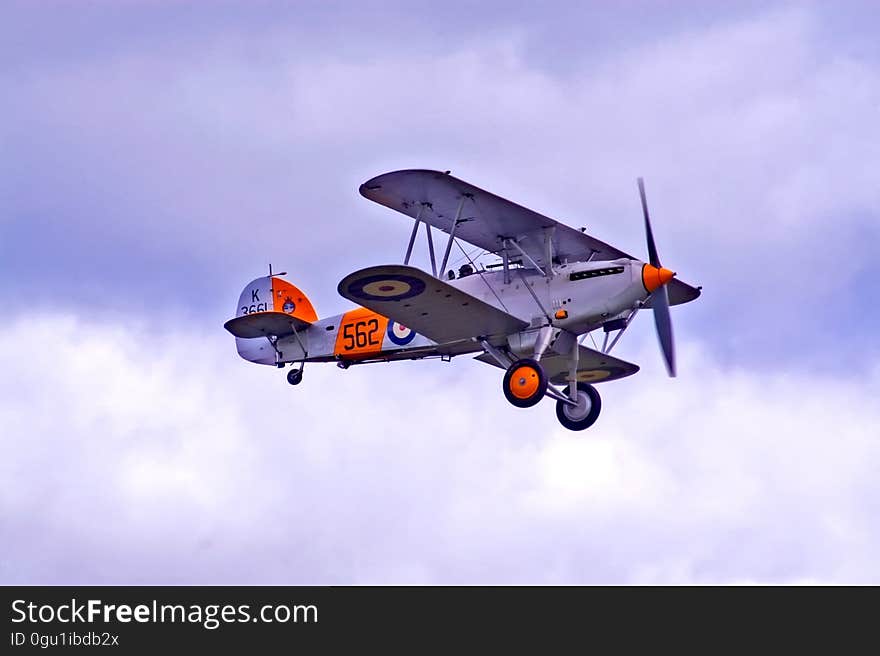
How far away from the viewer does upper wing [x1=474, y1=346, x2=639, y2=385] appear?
3469cm

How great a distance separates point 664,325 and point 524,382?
2636 millimetres

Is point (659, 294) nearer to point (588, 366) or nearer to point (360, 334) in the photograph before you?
point (588, 366)

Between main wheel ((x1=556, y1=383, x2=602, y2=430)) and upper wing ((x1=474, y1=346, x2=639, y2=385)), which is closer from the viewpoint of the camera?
main wheel ((x1=556, y1=383, x2=602, y2=430))

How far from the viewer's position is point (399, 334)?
113 feet

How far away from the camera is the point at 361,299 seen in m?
31.4

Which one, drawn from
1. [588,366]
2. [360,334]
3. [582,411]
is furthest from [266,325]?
[582,411]

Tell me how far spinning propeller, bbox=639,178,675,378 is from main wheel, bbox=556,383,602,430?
1827 millimetres

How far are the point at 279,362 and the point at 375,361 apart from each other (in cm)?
199

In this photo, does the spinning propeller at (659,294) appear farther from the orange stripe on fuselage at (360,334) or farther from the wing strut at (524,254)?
the orange stripe on fuselage at (360,334)

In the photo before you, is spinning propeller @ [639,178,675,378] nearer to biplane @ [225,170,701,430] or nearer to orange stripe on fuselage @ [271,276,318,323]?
biplane @ [225,170,701,430]

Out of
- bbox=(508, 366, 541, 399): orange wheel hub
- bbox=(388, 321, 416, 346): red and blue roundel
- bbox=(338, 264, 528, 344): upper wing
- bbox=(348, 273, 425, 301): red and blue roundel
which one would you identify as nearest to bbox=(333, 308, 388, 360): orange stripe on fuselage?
bbox=(388, 321, 416, 346): red and blue roundel
